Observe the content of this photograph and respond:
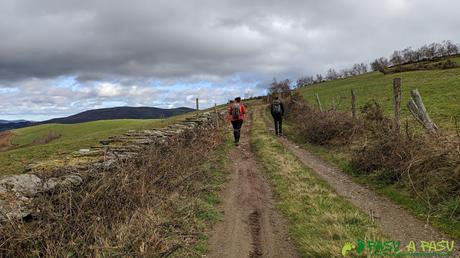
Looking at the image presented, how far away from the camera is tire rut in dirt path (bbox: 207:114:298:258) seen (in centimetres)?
552

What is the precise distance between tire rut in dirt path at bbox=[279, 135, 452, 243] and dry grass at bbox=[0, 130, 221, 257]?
3.22 metres

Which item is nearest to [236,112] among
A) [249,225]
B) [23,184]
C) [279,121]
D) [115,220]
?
[279,121]

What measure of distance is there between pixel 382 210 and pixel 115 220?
16.5 feet

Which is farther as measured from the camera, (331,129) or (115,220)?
(331,129)

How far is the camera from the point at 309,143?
54.5ft

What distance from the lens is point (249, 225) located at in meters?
6.63

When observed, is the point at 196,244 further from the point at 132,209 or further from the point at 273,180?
the point at 273,180

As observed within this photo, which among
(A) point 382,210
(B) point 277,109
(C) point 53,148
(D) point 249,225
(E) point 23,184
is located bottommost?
(A) point 382,210

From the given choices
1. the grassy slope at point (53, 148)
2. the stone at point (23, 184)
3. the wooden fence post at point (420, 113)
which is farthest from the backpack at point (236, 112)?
the stone at point (23, 184)

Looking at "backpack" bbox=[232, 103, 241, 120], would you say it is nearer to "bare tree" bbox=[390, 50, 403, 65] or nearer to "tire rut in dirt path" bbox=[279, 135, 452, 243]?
"tire rut in dirt path" bbox=[279, 135, 452, 243]

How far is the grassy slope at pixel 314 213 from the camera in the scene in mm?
5391

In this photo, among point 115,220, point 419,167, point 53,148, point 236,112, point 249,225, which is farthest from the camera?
point 53,148

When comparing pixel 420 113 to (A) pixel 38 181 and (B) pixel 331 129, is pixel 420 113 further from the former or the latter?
(A) pixel 38 181

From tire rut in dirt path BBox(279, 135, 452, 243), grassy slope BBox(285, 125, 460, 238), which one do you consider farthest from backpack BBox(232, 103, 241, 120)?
tire rut in dirt path BBox(279, 135, 452, 243)
